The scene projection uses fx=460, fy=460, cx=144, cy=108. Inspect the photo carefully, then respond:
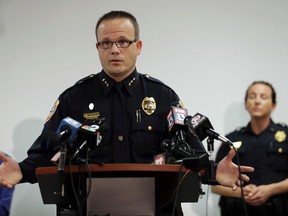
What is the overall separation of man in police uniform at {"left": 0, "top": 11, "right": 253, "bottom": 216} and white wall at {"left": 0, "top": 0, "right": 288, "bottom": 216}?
105 cm

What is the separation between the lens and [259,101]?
3.26 m

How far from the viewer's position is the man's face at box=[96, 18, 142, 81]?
2104 millimetres

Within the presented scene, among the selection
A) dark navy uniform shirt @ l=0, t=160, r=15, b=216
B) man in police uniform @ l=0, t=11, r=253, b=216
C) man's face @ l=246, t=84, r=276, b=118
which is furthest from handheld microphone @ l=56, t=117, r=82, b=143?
man's face @ l=246, t=84, r=276, b=118

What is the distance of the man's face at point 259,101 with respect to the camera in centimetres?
326

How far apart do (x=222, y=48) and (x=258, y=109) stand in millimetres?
522

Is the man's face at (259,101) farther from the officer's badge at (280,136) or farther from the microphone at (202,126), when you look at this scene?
the microphone at (202,126)

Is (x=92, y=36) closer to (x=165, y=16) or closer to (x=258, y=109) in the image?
(x=165, y=16)

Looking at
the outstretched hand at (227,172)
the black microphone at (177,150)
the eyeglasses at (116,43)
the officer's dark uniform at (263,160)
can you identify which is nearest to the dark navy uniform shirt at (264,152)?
the officer's dark uniform at (263,160)

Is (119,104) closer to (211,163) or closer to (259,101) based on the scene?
(211,163)

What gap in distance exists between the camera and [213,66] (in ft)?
11.1

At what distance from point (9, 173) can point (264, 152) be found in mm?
1991

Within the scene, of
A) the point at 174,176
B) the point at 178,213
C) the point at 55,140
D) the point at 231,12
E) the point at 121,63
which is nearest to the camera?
the point at 55,140

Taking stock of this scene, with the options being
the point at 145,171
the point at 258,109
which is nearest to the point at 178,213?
the point at 145,171

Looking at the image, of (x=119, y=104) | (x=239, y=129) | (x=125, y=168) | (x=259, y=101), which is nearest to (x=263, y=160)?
(x=239, y=129)
